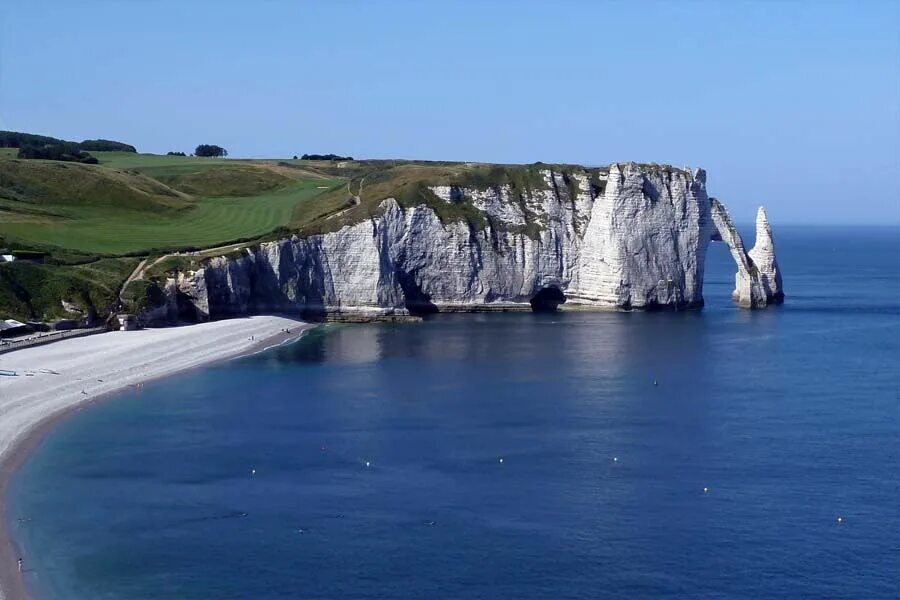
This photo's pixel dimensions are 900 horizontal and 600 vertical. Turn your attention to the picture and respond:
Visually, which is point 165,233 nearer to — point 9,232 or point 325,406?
point 9,232

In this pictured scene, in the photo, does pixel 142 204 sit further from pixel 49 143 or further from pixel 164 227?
pixel 49 143

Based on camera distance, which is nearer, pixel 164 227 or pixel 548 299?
pixel 164 227

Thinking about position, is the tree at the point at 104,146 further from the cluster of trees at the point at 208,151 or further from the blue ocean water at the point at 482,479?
the blue ocean water at the point at 482,479

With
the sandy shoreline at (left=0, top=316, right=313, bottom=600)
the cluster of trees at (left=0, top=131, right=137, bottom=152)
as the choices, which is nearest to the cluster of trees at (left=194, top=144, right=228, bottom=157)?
the cluster of trees at (left=0, top=131, right=137, bottom=152)

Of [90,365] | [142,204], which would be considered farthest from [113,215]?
[90,365]

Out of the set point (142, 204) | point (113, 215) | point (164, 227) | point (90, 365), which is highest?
point (142, 204)

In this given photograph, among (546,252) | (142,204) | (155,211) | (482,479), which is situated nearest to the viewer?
(482,479)
